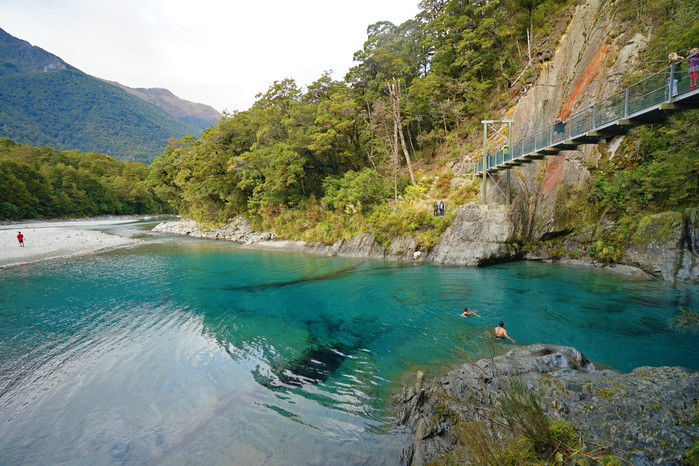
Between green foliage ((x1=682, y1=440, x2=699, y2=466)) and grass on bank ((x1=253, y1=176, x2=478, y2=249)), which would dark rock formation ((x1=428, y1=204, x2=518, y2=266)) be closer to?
grass on bank ((x1=253, y1=176, x2=478, y2=249))

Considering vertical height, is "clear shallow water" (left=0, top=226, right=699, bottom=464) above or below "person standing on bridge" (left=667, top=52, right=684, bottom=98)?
below

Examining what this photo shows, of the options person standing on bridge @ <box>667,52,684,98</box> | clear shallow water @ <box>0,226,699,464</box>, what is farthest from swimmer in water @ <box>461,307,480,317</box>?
person standing on bridge @ <box>667,52,684,98</box>

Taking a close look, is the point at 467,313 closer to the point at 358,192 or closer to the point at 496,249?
the point at 496,249

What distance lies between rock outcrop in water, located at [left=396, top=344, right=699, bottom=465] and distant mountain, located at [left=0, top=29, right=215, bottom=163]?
154 m

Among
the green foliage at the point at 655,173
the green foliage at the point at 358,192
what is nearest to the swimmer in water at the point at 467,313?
the green foliage at the point at 655,173

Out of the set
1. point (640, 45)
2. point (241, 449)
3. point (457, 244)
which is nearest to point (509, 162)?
point (457, 244)

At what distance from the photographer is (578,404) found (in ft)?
11.6

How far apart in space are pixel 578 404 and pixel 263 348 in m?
6.93

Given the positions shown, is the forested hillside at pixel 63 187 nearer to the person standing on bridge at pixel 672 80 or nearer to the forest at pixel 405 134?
the forest at pixel 405 134

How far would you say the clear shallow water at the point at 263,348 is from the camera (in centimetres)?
479

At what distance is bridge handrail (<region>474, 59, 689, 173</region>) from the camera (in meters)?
8.01

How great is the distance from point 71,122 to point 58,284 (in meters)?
180

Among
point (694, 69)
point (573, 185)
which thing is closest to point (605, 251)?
point (573, 185)

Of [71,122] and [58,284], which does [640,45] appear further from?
[71,122]
